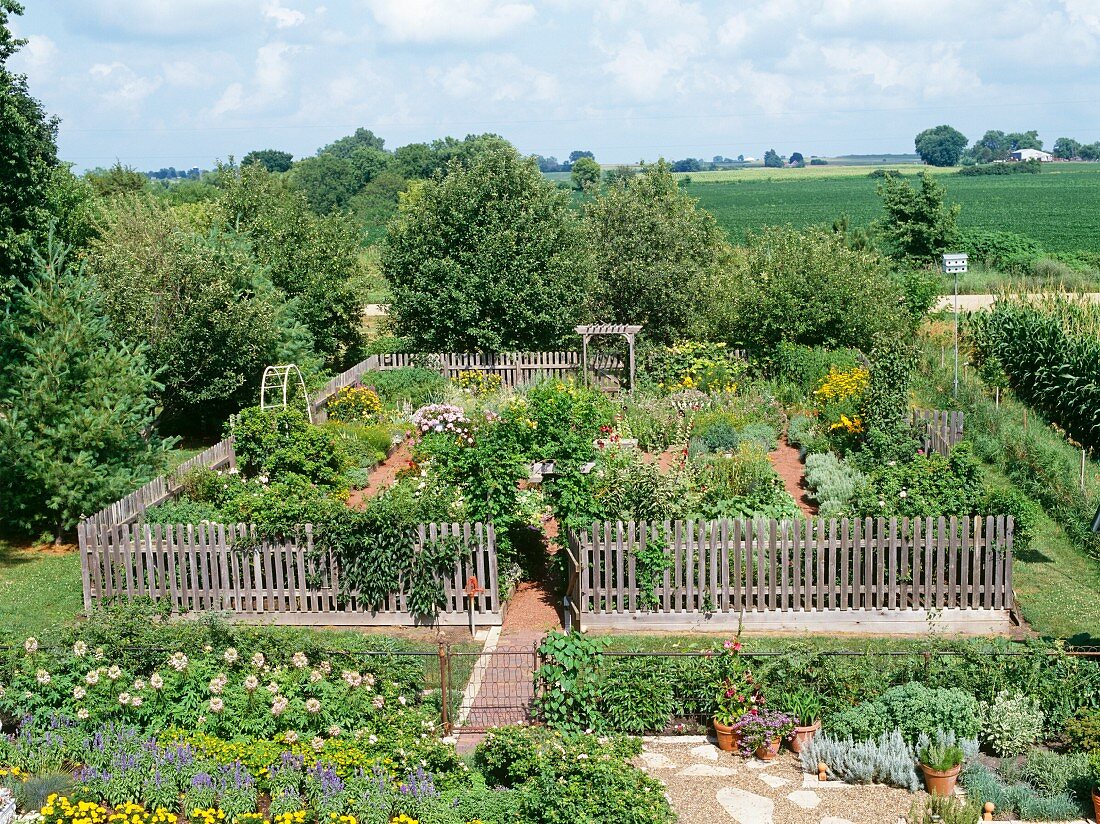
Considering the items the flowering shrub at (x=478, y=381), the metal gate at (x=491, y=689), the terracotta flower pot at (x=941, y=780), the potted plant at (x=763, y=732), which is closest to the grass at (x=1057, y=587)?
the terracotta flower pot at (x=941, y=780)

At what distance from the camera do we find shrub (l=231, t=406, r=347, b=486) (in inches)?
628

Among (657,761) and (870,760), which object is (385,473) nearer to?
(657,761)

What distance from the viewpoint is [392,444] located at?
70.0 ft

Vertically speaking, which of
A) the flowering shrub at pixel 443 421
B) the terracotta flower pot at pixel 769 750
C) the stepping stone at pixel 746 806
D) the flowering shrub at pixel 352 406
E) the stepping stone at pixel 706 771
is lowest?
the stepping stone at pixel 746 806

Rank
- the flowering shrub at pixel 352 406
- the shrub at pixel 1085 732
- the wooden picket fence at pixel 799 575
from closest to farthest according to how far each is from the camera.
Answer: the shrub at pixel 1085 732 < the wooden picket fence at pixel 799 575 < the flowering shrub at pixel 352 406

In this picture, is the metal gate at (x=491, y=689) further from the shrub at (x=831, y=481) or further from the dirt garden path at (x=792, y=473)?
the dirt garden path at (x=792, y=473)

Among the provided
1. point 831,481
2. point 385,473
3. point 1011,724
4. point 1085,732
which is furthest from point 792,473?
point 1085,732

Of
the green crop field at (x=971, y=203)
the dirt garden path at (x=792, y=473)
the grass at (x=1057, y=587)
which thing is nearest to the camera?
the grass at (x=1057, y=587)

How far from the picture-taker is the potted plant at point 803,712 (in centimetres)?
978

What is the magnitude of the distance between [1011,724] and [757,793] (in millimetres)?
2450

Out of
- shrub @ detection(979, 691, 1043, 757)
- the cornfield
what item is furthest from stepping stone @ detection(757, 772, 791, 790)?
the cornfield

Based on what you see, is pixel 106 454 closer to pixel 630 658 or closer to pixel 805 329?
pixel 630 658

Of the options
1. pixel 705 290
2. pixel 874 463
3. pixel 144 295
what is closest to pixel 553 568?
pixel 874 463

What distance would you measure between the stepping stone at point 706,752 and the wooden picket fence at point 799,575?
9.47 feet
